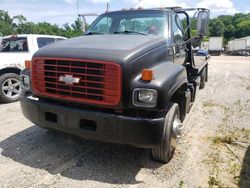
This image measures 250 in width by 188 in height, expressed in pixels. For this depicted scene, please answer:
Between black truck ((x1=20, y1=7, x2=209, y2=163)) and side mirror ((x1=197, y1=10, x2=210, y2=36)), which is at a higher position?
side mirror ((x1=197, y1=10, x2=210, y2=36))

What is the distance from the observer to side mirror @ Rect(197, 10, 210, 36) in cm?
553

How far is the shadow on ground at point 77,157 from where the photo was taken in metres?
4.09

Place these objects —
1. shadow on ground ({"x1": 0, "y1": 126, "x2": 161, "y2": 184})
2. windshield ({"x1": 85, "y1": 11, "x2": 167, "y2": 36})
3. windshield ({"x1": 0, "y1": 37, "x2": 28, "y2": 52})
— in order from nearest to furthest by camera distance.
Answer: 1. shadow on ground ({"x1": 0, "y1": 126, "x2": 161, "y2": 184})
2. windshield ({"x1": 85, "y1": 11, "x2": 167, "y2": 36})
3. windshield ({"x1": 0, "y1": 37, "x2": 28, "y2": 52})

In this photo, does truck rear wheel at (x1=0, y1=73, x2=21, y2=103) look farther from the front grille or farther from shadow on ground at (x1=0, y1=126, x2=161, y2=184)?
the front grille

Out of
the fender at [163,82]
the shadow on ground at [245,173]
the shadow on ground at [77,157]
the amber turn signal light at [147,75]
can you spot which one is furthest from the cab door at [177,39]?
the shadow on ground at [245,173]

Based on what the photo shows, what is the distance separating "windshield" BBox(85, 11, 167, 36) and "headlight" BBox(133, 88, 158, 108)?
5.29 feet

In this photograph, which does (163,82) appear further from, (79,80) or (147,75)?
(79,80)

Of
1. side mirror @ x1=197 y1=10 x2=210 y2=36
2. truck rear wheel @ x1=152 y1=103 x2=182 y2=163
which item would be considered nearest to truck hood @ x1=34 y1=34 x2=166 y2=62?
truck rear wheel @ x1=152 y1=103 x2=182 y2=163

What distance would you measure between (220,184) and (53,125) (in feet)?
7.66

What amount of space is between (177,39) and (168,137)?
2.16 meters

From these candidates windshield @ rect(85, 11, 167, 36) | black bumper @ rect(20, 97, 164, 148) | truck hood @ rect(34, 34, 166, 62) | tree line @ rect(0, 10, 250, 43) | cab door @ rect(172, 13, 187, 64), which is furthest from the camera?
tree line @ rect(0, 10, 250, 43)

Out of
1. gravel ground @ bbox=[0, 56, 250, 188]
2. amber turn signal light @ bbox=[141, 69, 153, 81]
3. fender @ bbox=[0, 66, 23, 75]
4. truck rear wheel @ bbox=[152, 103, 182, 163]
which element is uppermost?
amber turn signal light @ bbox=[141, 69, 153, 81]

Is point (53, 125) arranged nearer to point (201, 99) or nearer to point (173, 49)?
point (173, 49)

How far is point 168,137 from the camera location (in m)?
4.07
